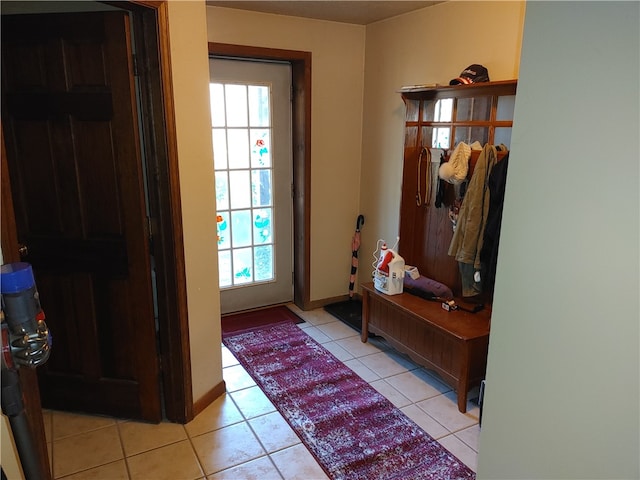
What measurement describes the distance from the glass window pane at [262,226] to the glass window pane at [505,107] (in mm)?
1962

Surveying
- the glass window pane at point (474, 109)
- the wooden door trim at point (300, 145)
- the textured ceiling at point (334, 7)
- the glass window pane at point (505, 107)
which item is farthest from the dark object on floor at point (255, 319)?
the textured ceiling at point (334, 7)

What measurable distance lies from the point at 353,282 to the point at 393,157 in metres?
1.22

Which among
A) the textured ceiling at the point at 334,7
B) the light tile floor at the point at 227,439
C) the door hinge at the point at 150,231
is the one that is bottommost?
the light tile floor at the point at 227,439

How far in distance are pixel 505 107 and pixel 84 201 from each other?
231 centimetres

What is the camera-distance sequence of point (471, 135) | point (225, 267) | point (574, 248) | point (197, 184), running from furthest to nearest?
point (225, 267), point (471, 135), point (197, 184), point (574, 248)

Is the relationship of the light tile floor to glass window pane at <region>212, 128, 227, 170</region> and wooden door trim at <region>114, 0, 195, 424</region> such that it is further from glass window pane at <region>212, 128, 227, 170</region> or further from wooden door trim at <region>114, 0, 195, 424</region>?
glass window pane at <region>212, 128, 227, 170</region>

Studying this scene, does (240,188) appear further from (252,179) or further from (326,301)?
(326,301)

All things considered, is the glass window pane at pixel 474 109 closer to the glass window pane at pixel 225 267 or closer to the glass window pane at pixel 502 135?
the glass window pane at pixel 502 135

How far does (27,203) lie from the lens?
2.26 metres

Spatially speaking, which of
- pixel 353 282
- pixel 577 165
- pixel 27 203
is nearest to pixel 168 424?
pixel 27 203

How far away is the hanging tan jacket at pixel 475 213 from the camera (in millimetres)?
2680

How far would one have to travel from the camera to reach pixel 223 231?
3.73 meters

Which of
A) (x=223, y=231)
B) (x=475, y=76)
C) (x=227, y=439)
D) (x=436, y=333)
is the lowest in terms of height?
(x=227, y=439)

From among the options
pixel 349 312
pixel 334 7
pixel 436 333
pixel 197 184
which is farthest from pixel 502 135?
pixel 349 312
